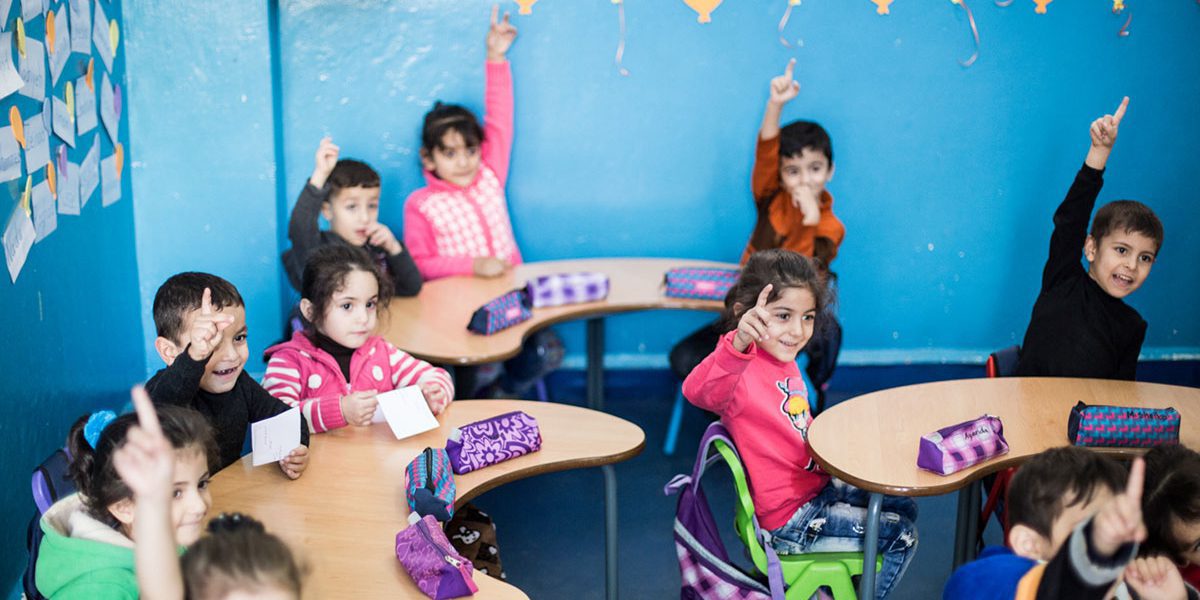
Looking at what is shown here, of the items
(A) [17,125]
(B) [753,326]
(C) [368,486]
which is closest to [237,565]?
(C) [368,486]

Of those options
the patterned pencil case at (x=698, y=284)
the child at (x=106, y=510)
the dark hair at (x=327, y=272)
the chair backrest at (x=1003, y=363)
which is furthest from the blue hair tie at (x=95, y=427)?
the chair backrest at (x=1003, y=363)

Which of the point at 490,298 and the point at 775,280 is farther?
the point at 490,298

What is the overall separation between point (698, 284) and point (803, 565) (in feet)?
4.89

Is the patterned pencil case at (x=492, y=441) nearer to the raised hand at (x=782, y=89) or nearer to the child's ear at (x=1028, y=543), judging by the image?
the child's ear at (x=1028, y=543)

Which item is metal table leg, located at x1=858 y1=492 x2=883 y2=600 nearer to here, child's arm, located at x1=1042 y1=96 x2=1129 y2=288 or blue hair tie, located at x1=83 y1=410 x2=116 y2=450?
child's arm, located at x1=1042 y1=96 x2=1129 y2=288

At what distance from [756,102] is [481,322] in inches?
→ 67.5

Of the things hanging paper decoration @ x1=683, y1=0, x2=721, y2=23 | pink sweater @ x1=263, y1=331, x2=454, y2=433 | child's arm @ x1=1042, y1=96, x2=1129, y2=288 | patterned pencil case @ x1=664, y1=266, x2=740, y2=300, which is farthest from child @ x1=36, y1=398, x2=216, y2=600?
hanging paper decoration @ x1=683, y1=0, x2=721, y2=23

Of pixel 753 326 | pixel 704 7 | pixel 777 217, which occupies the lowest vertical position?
pixel 753 326

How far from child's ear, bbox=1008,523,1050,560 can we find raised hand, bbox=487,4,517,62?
291 centimetres

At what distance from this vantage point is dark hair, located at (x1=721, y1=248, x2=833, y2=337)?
8.79ft

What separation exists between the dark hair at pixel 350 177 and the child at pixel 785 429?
168cm

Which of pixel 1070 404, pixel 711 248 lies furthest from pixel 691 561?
pixel 711 248

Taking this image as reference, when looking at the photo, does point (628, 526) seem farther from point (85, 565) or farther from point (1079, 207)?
point (85, 565)

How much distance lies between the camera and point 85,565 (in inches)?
68.9
